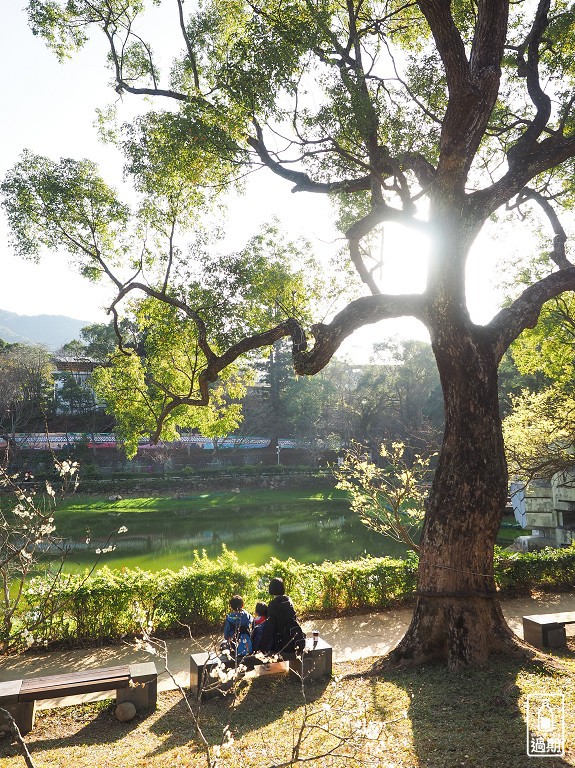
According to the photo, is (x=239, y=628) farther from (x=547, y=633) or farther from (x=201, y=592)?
(x=547, y=633)

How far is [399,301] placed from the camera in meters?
5.53

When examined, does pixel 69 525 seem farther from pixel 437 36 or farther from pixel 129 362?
pixel 437 36

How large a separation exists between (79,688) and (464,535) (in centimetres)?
357

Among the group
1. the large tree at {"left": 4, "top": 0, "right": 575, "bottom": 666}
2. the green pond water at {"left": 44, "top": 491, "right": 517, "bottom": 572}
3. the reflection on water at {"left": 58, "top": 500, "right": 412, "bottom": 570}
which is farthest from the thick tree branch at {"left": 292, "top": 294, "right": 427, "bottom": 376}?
the reflection on water at {"left": 58, "top": 500, "right": 412, "bottom": 570}

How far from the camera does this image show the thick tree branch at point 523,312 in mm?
5348

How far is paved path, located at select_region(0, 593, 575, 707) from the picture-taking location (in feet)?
18.9

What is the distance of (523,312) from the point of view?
5.50m

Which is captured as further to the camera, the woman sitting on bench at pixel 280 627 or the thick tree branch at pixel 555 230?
the thick tree branch at pixel 555 230

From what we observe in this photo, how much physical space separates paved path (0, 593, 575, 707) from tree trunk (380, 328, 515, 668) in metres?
1.48

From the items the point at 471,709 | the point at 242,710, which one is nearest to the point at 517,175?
the point at 471,709

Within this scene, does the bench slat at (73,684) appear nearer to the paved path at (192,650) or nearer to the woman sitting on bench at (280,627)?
the paved path at (192,650)

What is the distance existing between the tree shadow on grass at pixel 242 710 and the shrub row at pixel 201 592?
60.1 inches

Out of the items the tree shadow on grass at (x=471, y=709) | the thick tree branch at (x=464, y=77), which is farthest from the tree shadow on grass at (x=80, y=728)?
the thick tree branch at (x=464, y=77)

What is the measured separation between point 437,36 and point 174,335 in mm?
5503
